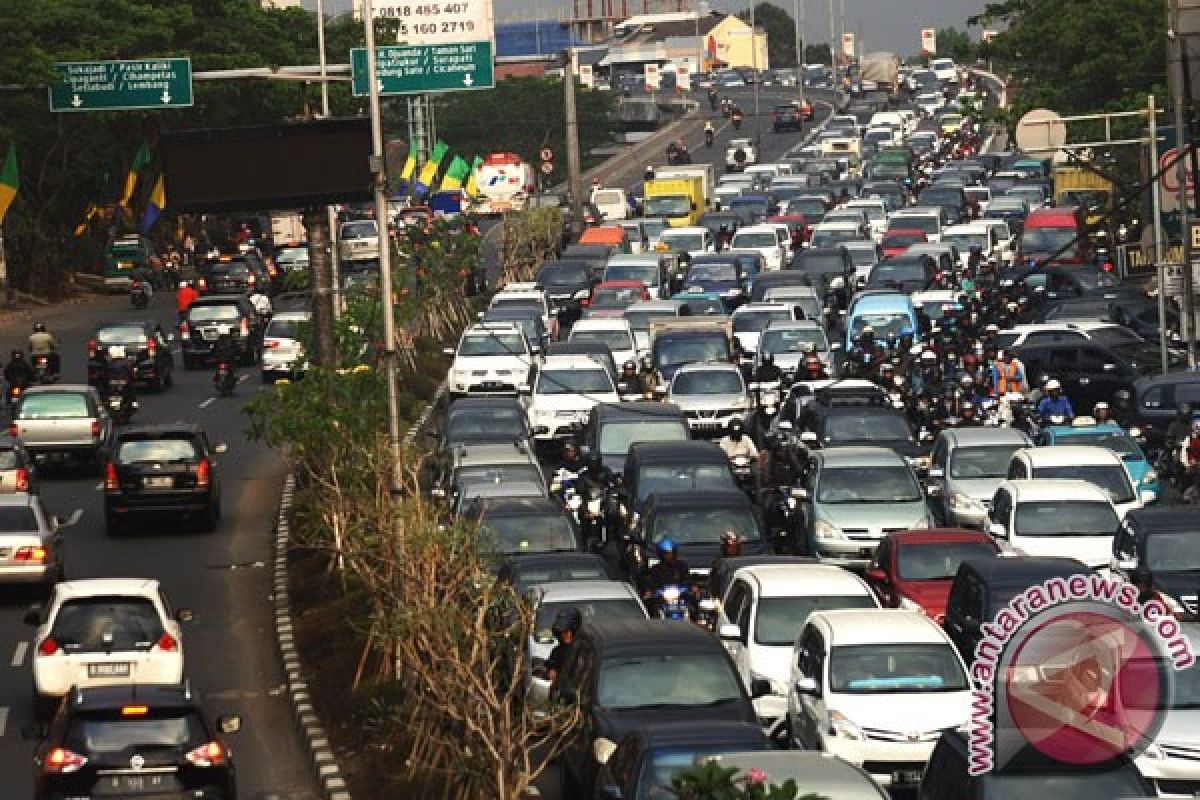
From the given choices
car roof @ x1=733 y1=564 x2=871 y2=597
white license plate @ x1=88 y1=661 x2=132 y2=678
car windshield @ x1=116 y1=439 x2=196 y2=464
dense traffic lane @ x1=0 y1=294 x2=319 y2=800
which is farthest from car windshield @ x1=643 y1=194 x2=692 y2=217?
white license plate @ x1=88 y1=661 x2=132 y2=678

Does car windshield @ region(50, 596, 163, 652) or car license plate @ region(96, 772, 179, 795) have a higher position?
car windshield @ region(50, 596, 163, 652)

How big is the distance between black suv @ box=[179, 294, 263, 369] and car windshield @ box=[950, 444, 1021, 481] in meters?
26.6

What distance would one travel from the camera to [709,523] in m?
29.8

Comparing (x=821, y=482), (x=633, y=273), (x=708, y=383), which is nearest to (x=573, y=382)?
(x=708, y=383)

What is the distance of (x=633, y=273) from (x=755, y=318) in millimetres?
11025

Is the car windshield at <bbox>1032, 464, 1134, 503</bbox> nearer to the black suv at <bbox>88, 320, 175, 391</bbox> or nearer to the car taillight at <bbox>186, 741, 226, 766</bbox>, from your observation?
the car taillight at <bbox>186, 741, 226, 766</bbox>

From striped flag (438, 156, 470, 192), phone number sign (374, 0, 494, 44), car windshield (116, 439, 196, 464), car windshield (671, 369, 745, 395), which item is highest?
phone number sign (374, 0, 494, 44)

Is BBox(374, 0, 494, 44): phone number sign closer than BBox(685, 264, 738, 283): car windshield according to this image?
No

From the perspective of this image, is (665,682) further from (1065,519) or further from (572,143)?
(572,143)

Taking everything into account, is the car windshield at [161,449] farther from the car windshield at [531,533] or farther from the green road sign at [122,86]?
the green road sign at [122,86]

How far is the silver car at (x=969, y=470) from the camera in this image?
32.9m

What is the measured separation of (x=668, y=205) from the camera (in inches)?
3354

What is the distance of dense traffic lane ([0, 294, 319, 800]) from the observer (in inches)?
964

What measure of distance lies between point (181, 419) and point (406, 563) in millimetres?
27155
